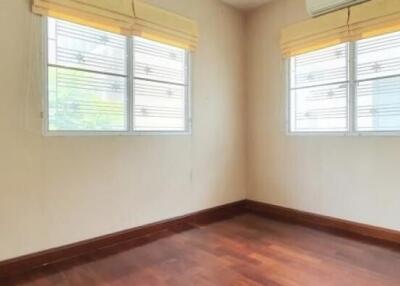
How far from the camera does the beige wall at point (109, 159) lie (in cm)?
232

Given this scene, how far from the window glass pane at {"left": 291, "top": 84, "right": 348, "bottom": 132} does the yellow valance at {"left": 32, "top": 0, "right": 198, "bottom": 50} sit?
145 cm

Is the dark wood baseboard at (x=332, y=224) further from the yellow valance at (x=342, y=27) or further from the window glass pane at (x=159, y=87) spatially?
the yellow valance at (x=342, y=27)

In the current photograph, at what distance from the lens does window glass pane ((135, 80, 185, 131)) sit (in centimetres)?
308

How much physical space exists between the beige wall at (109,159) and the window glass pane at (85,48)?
0.14 metres

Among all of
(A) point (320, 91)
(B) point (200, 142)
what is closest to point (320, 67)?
(A) point (320, 91)

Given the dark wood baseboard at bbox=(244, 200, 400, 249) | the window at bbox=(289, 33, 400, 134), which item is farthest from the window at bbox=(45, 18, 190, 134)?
the dark wood baseboard at bbox=(244, 200, 400, 249)

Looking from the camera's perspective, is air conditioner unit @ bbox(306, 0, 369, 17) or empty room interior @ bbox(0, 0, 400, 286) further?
air conditioner unit @ bbox(306, 0, 369, 17)

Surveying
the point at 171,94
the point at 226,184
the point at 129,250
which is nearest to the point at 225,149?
the point at 226,184

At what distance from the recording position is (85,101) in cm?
270

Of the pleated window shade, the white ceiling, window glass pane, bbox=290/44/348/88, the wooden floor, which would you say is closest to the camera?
the wooden floor

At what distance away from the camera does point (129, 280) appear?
2.19m

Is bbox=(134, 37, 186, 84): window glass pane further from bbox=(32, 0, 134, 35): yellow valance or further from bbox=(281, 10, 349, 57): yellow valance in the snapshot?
bbox=(281, 10, 349, 57): yellow valance

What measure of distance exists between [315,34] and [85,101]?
255 centimetres

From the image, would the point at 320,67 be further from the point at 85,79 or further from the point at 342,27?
the point at 85,79
